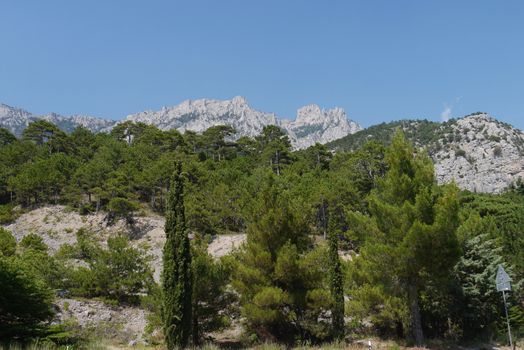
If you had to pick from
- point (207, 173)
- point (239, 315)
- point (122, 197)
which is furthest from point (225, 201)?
point (239, 315)

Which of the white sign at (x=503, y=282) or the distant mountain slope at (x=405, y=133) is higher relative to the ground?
the distant mountain slope at (x=405, y=133)

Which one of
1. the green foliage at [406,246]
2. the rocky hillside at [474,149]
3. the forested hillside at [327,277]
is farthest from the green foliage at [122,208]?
the rocky hillside at [474,149]

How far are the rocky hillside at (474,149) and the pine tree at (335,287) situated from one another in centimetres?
6079

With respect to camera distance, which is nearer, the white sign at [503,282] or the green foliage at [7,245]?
the white sign at [503,282]

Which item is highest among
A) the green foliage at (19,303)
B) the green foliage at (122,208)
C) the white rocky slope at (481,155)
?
the white rocky slope at (481,155)

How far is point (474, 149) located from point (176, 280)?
8937 centimetres

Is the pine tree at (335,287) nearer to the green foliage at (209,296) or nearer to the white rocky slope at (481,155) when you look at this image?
the green foliage at (209,296)

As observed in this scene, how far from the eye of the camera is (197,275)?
1550cm

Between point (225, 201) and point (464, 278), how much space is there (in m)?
22.7

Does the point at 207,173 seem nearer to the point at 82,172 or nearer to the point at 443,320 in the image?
the point at 82,172

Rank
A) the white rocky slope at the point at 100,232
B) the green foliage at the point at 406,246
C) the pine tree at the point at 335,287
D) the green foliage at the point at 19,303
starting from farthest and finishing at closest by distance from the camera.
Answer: the white rocky slope at the point at 100,232, the pine tree at the point at 335,287, the green foliage at the point at 406,246, the green foliage at the point at 19,303

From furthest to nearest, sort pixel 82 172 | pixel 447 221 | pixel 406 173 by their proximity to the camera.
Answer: pixel 82 172 < pixel 406 173 < pixel 447 221

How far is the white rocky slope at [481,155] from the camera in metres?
78.3

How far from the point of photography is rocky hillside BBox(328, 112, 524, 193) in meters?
78.6
